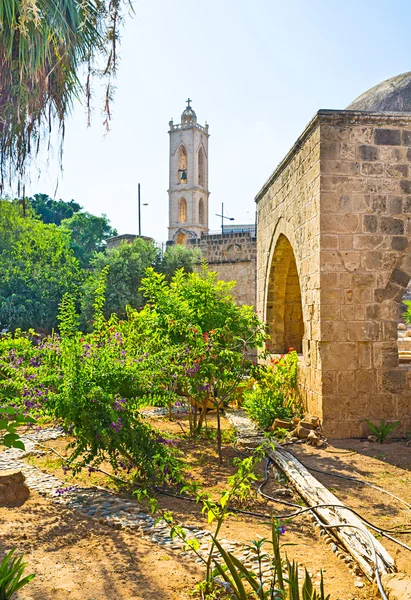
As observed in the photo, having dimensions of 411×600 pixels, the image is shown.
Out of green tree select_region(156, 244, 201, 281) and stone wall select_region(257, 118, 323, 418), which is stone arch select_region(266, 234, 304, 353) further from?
green tree select_region(156, 244, 201, 281)

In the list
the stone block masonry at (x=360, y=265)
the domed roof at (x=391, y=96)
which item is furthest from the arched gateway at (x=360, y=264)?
the domed roof at (x=391, y=96)

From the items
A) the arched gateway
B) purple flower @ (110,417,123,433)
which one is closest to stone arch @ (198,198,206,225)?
A: the arched gateway

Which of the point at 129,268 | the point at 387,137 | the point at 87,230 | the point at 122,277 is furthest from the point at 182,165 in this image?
the point at 387,137

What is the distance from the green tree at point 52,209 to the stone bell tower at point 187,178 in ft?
33.3

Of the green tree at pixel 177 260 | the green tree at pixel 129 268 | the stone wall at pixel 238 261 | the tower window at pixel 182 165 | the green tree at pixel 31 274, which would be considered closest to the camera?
the stone wall at pixel 238 261

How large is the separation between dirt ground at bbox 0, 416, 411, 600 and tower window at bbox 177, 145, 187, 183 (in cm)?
3494

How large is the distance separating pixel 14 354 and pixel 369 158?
4.73 metres

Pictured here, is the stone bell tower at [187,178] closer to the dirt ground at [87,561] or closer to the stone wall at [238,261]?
the stone wall at [238,261]

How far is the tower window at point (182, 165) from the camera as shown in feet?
128

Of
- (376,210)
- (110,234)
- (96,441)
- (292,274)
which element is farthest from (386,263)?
(110,234)

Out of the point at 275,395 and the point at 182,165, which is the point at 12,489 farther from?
the point at 182,165

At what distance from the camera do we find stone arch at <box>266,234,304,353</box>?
10203 mm

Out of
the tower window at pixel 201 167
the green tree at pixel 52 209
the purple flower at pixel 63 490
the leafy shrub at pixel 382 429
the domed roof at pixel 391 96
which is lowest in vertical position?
the purple flower at pixel 63 490

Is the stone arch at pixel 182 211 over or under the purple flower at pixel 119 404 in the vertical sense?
over
